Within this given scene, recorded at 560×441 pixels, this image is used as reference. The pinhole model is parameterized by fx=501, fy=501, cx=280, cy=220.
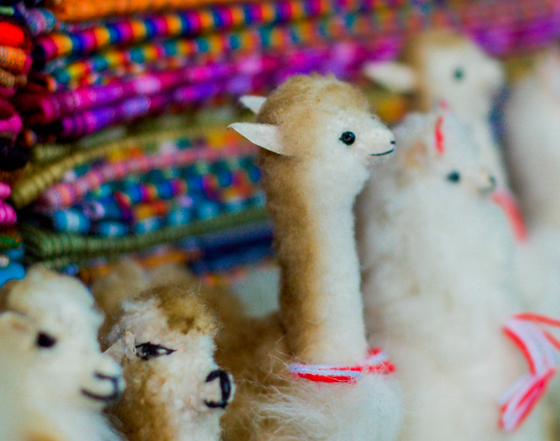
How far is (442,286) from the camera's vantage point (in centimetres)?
52

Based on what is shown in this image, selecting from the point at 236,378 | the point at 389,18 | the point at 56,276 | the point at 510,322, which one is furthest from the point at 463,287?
Answer: the point at 389,18

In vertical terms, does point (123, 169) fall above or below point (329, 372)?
above

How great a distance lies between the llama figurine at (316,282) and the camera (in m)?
0.41

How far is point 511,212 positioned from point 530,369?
288mm

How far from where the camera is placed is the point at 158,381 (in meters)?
0.36

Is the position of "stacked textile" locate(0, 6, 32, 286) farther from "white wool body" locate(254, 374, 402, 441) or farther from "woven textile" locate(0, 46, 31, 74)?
"white wool body" locate(254, 374, 402, 441)

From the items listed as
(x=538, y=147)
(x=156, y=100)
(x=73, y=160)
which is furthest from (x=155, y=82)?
(x=538, y=147)

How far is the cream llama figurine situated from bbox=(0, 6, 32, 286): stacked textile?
8cm

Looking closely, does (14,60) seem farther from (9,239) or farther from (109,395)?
(109,395)

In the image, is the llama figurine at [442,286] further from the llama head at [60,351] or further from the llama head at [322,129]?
the llama head at [60,351]

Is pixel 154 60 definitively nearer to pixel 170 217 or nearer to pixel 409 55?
pixel 170 217

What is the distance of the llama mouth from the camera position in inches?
13.0

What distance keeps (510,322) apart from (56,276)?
439mm

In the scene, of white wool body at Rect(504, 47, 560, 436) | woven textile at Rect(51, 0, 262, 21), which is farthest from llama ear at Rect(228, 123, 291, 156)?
white wool body at Rect(504, 47, 560, 436)
